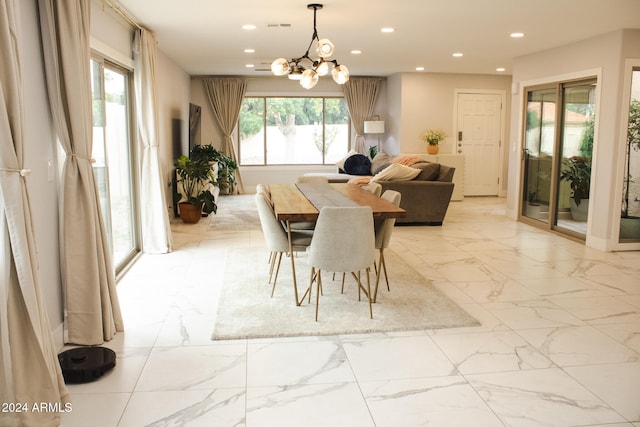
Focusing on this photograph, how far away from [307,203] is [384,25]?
2407mm

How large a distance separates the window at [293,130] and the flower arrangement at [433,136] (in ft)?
6.25

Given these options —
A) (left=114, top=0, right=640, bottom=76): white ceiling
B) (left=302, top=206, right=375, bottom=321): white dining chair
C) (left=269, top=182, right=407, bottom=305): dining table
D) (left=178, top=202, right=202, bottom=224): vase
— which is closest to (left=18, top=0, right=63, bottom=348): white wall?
(left=269, top=182, right=407, bottom=305): dining table

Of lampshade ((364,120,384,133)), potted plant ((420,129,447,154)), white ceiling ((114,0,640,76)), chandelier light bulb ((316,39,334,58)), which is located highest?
white ceiling ((114,0,640,76))

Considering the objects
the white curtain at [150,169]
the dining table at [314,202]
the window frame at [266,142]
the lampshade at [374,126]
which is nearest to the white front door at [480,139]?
the lampshade at [374,126]

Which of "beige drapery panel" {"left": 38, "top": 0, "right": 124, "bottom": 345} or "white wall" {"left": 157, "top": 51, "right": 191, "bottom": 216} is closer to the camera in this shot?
"beige drapery panel" {"left": 38, "top": 0, "right": 124, "bottom": 345}

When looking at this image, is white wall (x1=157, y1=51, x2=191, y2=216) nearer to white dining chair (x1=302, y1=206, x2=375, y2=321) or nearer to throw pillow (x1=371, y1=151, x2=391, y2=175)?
throw pillow (x1=371, y1=151, x2=391, y2=175)

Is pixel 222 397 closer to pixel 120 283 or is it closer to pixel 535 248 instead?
pixel 120 283

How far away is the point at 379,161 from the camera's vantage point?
10062 mm

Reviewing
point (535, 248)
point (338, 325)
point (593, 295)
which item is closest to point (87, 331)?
point (338, 325)

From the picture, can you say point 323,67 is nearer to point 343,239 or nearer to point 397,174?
point 343,239

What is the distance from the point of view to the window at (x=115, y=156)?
462cm

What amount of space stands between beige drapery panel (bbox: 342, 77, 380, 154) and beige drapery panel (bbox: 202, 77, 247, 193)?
2127 mm

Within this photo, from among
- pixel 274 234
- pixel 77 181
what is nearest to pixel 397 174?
pixel 274 234

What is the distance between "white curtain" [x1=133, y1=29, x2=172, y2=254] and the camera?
18.7 feet
